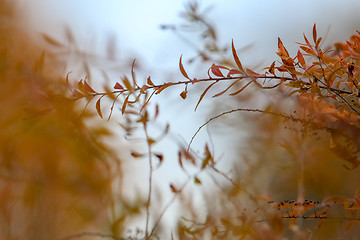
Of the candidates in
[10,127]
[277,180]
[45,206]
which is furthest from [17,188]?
[277,180]

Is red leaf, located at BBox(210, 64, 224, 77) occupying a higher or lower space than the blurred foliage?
lower

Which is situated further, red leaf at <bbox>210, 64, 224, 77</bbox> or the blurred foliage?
the blurred foliage

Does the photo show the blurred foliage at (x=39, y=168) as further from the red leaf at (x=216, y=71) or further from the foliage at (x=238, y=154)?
the red leaf at (x=216, y=71)

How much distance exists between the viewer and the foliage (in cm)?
42

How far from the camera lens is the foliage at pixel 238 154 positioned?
1.38 ft

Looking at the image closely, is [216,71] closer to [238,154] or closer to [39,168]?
[238,154]

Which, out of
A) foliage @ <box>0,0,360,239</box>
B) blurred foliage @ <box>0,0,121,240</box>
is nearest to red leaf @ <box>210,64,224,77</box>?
foliage @ <box>0,0,360,239</box>

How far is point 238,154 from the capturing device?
3.60 feet

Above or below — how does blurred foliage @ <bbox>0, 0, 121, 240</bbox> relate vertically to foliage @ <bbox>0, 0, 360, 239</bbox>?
above

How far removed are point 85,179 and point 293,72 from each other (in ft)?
4.30

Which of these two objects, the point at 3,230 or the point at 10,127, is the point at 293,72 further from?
the point at 10,127

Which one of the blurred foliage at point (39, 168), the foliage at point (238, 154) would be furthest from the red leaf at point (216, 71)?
the blurred foliage at point (39, 168)

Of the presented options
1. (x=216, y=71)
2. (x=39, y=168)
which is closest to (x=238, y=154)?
(x=216, y=71)

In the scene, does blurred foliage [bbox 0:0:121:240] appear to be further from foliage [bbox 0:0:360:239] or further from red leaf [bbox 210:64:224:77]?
red leaf [bbox 210:64:224:77]
